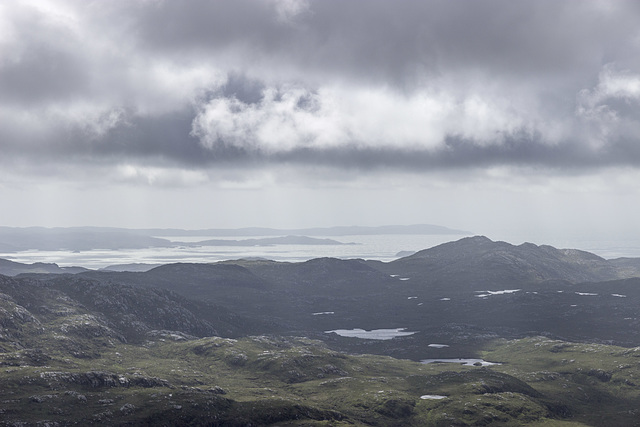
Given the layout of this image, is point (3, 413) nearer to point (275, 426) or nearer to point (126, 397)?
point (126, 397)

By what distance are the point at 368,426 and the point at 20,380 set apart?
5062 inches

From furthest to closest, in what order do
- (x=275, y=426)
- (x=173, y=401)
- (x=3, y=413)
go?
(x=173, y=401), (x=275, y=426), (x=3, y=413)

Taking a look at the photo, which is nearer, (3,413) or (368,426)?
(3,413)

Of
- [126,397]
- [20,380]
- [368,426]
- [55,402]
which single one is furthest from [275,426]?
[20,380]

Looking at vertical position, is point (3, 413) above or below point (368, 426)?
above

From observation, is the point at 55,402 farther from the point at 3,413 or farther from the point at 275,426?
the point at 275,426

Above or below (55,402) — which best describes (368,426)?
below

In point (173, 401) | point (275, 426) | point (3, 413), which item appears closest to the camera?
point (3, 413)

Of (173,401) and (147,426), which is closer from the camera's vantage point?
(147,426)

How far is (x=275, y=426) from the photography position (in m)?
184

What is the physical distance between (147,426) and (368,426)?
77826 millimetres

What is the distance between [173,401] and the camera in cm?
19688

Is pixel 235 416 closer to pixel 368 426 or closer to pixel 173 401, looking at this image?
pixel 173 401

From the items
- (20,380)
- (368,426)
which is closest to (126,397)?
(20,380)
